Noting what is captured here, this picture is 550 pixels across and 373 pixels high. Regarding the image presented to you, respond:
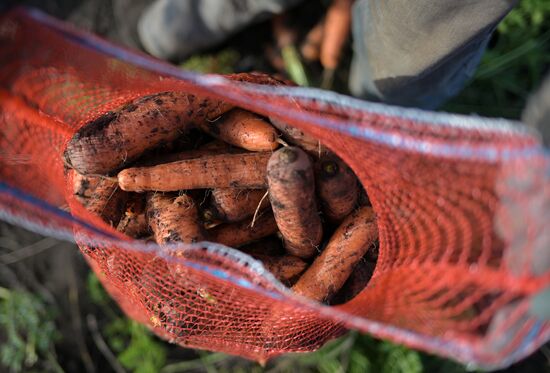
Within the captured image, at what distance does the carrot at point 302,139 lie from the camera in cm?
160

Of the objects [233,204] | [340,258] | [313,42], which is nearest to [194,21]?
[313,42]

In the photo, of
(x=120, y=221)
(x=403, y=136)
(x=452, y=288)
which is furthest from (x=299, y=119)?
(x=120, y=221)

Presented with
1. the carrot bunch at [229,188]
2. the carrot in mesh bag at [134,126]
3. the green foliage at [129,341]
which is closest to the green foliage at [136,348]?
the green foliage at [129,341]

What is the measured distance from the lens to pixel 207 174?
1683 mm

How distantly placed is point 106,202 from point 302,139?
79 centimetres

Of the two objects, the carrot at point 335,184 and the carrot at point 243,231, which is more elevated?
the carrot at point 335,184

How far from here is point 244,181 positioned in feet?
5.49

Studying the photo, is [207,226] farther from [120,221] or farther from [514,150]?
[514,150]

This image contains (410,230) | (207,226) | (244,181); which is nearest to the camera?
(410,230)

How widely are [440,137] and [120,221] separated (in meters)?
1.27

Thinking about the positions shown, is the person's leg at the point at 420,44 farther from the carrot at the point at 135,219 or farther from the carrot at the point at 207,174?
the carrot at the point at 135,219

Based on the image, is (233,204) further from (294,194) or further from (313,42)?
(313,42)

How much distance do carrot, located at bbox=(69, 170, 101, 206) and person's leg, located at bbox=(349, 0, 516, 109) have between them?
1251 mm

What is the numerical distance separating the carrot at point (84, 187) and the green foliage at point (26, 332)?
156 cm
